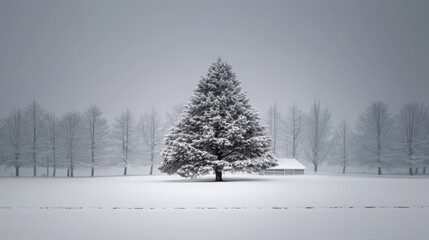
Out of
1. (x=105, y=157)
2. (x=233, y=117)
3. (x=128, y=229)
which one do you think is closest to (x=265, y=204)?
(x=128, y=229)

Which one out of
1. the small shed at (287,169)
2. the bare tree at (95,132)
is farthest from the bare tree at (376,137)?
the bare tree at (95,132)

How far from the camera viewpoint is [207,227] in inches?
618

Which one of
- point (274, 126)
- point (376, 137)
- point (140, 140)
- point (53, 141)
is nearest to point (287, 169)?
point (274, 126)

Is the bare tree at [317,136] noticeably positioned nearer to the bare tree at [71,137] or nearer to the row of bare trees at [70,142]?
the row of bare trees at [70,142]

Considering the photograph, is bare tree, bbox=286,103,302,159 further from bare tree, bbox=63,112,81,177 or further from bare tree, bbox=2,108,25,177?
bare tree, bbox=2,108,25,177

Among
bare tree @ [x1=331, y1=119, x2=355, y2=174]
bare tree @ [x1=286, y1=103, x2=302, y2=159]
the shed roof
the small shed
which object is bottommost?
the small shed

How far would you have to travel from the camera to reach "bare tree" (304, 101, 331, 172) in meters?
77.2

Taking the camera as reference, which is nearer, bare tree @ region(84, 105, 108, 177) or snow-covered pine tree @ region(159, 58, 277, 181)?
snow-covered pine tree @ region(159, 58, 277, 181)

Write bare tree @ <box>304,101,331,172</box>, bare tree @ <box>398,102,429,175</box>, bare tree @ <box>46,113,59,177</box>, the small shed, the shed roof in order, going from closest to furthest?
bare tree @ <box>398,102,429,175</box> < bare tree @ <box>46,113,59,177</box> < the small shed < the shed roof < bare tree @ <box>304,101,331,172</box>

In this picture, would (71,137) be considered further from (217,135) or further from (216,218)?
(216,218)

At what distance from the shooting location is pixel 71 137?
230ft

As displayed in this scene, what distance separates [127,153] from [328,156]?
37.6 metres

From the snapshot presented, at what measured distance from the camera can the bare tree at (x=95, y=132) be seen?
71.1 metres

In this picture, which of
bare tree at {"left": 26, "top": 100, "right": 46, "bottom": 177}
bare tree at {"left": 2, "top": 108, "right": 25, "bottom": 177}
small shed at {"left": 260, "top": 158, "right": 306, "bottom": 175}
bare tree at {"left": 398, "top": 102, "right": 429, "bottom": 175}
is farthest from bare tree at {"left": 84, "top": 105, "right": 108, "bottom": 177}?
bare tree at {"left": 398, "top": 102, "right": 429, "bottom": 175}
